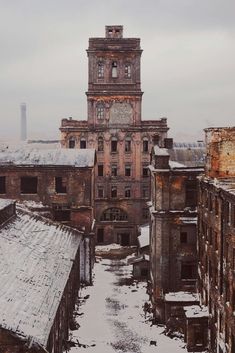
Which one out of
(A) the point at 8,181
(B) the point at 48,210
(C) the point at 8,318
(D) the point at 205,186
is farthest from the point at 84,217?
(C) the point at 8,318

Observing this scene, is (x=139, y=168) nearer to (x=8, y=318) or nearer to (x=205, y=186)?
(x=205, y=186)

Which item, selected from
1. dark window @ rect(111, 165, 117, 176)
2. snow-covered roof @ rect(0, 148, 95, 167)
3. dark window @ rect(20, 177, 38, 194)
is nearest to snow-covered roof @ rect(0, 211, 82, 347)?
dark window @ rect(20, 177, 38, 194)

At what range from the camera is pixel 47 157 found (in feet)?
173

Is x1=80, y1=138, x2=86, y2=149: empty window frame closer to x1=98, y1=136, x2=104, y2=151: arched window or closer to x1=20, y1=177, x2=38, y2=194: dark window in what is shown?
x1=98, y1=136, x2=104, y2=151: arched window

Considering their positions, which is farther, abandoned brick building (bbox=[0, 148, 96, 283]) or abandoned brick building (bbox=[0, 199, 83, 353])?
abandoned brick building (bbox=[0, 148, 96, 283])

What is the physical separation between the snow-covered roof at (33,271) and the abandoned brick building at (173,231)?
7.07 m

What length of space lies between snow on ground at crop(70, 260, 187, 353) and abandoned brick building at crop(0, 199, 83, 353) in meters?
1.61

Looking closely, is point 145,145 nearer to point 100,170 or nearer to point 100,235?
point 100,170

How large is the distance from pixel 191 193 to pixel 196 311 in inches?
361

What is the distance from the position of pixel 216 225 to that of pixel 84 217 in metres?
20.0

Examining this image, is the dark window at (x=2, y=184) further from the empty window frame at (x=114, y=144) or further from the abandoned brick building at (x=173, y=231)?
the empty window frame at (x=114, y=144)

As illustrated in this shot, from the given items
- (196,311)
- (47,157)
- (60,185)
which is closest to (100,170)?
(47,157)

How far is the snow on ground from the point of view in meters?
36.5

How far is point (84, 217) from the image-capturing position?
5181cm
